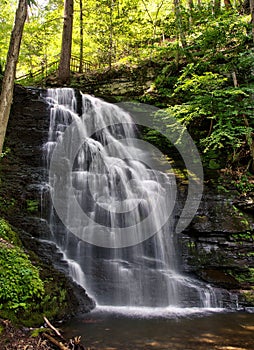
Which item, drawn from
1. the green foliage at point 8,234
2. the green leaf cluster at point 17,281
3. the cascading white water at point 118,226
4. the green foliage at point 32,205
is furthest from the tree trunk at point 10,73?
the cascading white water at point 118,226

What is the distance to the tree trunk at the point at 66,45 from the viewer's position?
14859 millimetres

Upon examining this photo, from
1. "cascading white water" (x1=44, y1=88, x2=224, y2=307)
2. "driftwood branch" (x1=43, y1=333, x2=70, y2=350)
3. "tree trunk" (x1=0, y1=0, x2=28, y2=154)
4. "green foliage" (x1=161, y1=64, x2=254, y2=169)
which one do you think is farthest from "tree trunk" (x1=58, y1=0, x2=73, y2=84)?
"driftwood branch" (x1=43, y1=333, x2=70, y2=350)

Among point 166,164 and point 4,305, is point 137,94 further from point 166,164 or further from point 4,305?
point 4,305

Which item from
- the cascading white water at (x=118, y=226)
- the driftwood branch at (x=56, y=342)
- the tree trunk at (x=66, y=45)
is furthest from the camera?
the tree trunk at (x=66, y=45)

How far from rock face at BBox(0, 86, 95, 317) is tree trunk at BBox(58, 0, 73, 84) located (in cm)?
344

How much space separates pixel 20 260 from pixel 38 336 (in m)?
1.62

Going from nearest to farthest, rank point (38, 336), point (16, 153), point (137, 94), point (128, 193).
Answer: point (38, 336) → point (128, 193) → point (16, 153) → point (137, 94)

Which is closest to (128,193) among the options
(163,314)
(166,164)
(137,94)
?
(166,164)

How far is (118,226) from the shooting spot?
789 centimetres

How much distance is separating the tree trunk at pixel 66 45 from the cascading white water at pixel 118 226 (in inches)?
193

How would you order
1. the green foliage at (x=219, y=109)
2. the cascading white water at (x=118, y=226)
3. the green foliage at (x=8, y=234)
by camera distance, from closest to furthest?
1. the green foliage at (x=8, y=234)
2. the cascading white water at (x=118, y=226)
3. the green foliage at (x=219, y=109)

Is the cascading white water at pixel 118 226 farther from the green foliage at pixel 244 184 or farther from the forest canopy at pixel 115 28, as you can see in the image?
the forest canopy at pixel 115 28

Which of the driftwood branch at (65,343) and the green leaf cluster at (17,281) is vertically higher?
the green leaf cluster at (17,281)

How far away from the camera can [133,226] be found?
798cm
